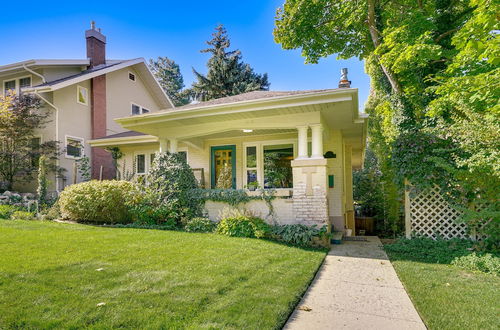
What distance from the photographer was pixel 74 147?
43.2 feet

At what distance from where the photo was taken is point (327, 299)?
3172 millimetres

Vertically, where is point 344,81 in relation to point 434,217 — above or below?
above

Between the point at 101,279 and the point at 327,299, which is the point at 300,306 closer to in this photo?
the point at 327,299

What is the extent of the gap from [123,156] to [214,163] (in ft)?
15.3

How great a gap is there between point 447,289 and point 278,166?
625cm

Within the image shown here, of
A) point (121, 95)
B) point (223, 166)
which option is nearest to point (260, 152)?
point (223, 166)

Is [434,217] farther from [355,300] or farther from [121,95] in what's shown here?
[121,95]

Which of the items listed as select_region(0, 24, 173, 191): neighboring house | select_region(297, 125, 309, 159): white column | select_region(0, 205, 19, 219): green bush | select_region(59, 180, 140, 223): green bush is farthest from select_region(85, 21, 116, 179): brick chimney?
select_region(297, 125, 309, 159): white column

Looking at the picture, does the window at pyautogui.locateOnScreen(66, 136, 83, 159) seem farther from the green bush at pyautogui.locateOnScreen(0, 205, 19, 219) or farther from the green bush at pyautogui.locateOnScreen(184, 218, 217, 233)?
the green bush at pyautogui.locateOnScreen(184, 218, 217, 233)

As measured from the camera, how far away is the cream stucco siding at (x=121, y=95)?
581 inches

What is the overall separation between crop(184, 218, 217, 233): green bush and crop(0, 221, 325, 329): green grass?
1.28m

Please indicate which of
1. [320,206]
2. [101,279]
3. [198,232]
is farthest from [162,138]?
[101,279]

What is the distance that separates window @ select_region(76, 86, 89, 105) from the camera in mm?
13367

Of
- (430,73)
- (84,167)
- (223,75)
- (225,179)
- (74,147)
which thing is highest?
(223,75)
